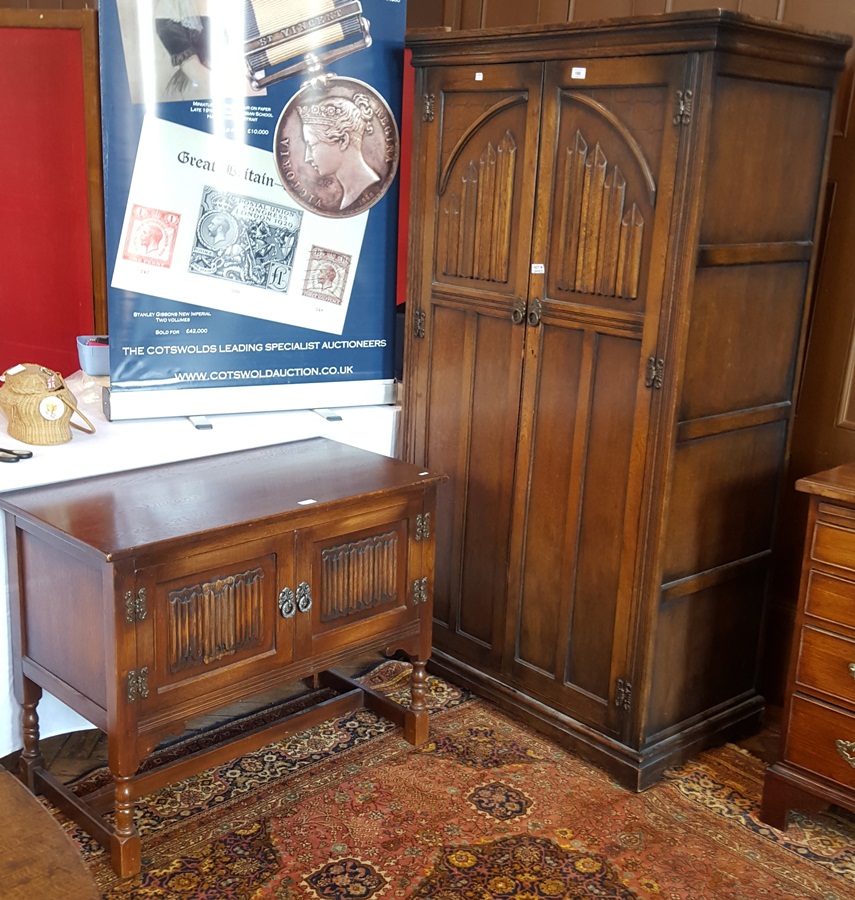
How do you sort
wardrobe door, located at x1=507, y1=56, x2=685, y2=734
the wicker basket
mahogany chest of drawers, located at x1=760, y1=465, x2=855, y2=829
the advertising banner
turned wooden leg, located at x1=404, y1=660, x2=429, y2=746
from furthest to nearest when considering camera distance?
turned wooden leg, located at x1=404, y1=660, x2=429, y2=746 → the advertising banner → the wicker basket → wardrobe door, located at x1=507, y1=56, x2=685, y2=734 → mahogany chest of drawers, located at x1=760, y1=465, x2=855, y2=829

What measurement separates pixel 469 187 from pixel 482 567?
1176mm

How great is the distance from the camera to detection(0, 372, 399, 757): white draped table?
2.71 meters

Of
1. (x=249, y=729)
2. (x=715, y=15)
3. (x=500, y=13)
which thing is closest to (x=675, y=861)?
(x=249, y=729)

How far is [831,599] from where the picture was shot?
2549 millimetres

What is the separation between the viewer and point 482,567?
3.28 metres

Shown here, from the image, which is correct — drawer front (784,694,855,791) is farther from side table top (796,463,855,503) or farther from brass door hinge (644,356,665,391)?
brass door hinge (644,356,665,391)

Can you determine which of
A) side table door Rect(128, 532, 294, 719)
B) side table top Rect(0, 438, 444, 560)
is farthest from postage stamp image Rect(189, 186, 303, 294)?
side table door Rect(128, 532, 294, 719)

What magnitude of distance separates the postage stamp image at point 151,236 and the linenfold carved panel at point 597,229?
3.76 feet

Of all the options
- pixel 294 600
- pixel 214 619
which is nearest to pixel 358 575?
pixel 294 600

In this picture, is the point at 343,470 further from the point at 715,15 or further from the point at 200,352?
the point at 715,15

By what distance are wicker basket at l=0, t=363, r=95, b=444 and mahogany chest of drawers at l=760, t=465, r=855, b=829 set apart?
1.97 metres

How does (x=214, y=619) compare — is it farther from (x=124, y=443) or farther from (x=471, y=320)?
(x=471, y=320)

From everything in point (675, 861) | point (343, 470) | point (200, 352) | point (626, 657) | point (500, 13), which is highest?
point (500, 13)

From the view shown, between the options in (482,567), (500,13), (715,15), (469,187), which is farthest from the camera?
(500,13)
